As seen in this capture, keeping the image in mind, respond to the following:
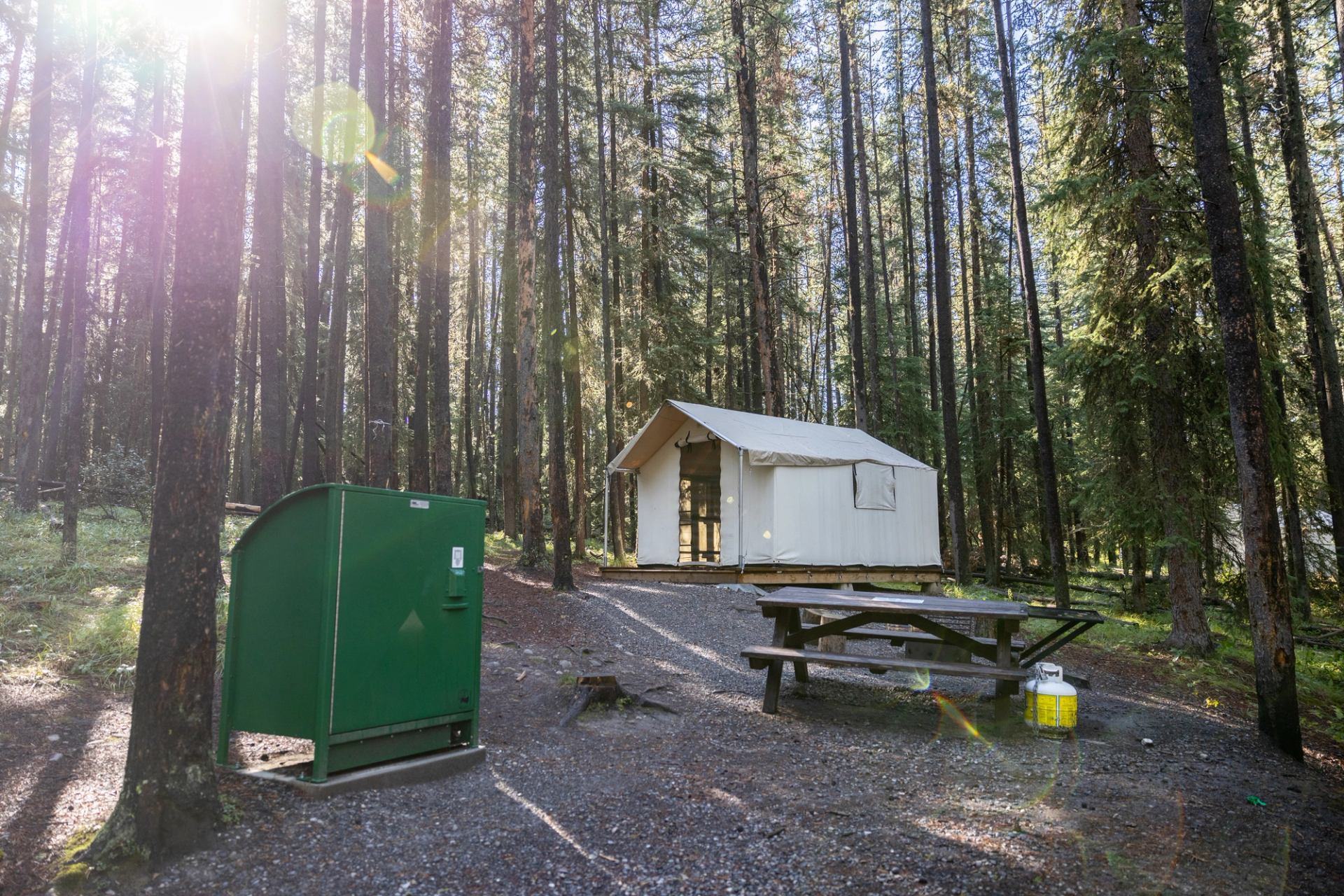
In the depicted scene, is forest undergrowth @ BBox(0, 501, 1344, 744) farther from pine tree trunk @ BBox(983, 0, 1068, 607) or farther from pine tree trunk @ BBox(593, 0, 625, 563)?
pine tree trunk @ BBox(593, 0, 625, 563)

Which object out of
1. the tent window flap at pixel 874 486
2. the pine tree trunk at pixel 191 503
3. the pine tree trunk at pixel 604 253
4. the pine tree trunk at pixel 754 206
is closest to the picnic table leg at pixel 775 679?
the pine tree trunk at pixel 191 503

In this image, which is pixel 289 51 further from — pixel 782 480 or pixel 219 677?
pixel 219 677

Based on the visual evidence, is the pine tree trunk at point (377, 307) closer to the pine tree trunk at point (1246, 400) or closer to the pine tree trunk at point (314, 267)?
the pine tree trunk at point (314, 267)

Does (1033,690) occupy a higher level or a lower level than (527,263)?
lower

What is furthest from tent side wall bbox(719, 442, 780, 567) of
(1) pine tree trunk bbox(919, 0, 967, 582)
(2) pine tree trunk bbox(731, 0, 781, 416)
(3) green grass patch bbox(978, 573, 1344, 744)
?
(1) pine tree trunk bbox(919, 0, 967, 582)

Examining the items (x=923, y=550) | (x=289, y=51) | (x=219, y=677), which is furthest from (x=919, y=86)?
(x=219, y=677)

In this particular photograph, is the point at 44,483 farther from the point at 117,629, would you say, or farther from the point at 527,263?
the point at 117,629

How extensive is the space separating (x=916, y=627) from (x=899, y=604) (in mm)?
684

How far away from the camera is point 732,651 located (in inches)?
360

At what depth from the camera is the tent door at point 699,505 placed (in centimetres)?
1408

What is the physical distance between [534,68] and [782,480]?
25.3 ft

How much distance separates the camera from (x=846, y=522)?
1356 cm

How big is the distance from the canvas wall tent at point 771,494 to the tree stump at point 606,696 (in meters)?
6.22

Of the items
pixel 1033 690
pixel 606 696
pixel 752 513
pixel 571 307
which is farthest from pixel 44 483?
pixel 1033 690
